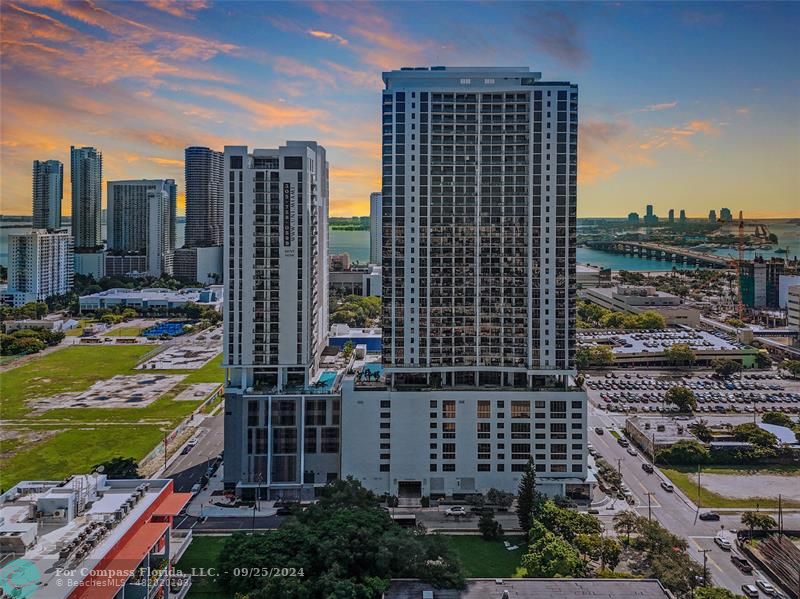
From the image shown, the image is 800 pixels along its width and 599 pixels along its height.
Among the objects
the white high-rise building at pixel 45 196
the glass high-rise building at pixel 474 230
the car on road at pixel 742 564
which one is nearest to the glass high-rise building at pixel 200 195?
the white high-rise building at pixel 45 196

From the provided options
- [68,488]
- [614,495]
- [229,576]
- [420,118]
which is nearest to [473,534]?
[614,495]

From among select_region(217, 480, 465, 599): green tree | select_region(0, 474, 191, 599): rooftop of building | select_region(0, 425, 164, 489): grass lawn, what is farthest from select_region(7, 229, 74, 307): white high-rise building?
select_region(217, 480, 465, 599): green tree

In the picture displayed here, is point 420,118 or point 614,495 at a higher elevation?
point 420,118

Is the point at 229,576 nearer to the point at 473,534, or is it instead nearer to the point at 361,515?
the point at 361,515

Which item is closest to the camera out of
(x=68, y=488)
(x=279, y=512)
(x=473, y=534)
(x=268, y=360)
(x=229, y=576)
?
(x=68, y=488)

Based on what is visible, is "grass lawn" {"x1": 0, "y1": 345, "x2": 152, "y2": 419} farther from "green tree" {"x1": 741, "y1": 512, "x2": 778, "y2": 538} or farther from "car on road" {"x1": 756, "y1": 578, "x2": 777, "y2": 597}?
"car on road" {"x1": 756, "y1": 578, "x2": 777, "y2": 597}

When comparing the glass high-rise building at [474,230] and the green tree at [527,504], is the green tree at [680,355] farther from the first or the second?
the green tree at [527,504]
